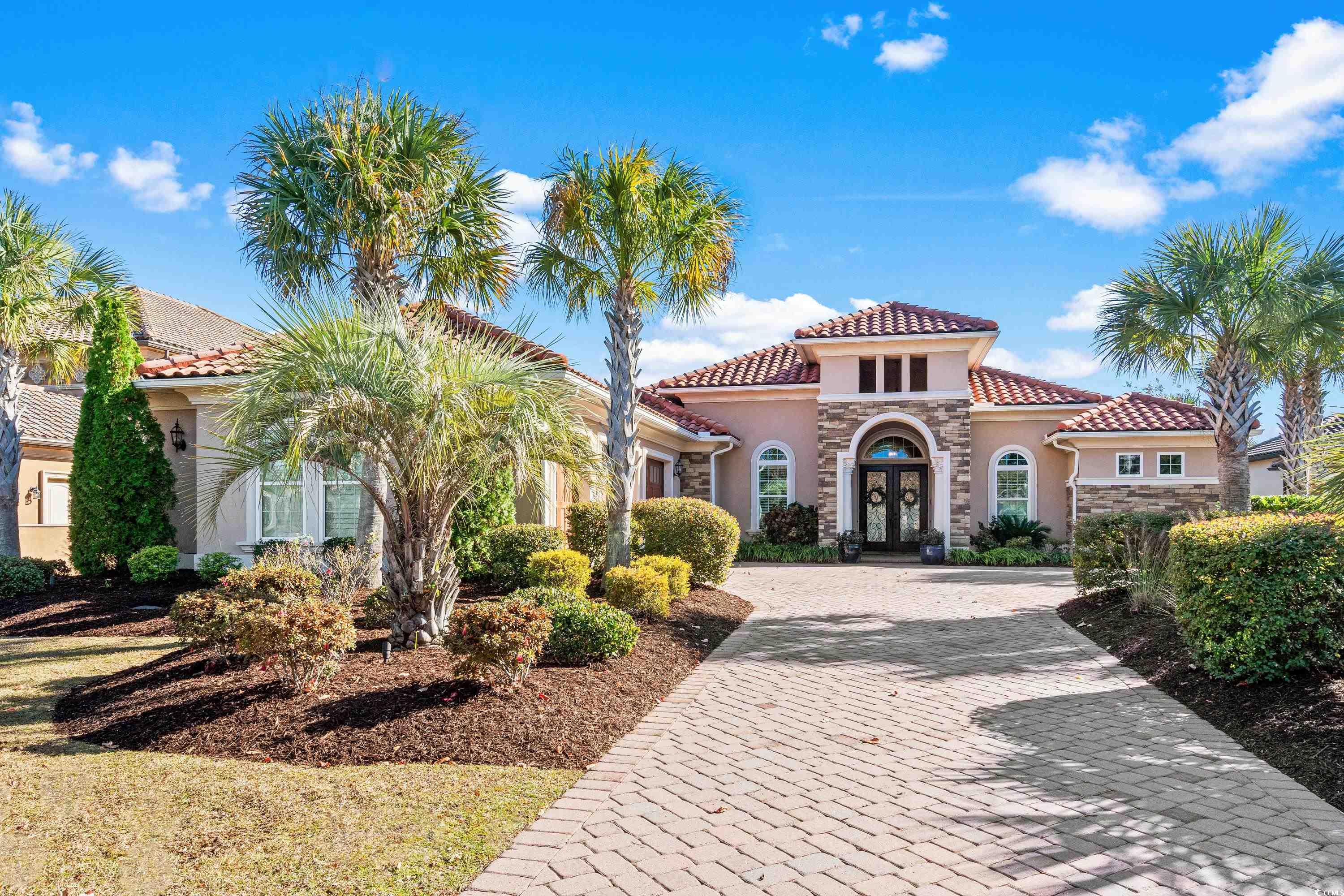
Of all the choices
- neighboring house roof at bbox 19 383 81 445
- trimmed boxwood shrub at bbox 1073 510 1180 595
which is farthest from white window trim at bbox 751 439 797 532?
neighboring house roof at bbox 19 383 81 445

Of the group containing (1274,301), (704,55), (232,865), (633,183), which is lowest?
(232,865)

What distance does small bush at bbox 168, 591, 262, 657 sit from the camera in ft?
22.3

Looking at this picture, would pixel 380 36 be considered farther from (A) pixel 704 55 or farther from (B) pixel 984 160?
(B) pixel 984 160

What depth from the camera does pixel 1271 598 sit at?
6.29 metres

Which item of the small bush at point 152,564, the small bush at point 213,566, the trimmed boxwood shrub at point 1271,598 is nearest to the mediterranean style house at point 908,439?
the small bush at point 213,566

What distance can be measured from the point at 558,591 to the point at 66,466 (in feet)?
59.5

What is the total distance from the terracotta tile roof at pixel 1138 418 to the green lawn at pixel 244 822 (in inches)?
714

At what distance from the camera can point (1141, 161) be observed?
43.7 ft

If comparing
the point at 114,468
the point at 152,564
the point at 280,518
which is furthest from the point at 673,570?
the point at 114,468

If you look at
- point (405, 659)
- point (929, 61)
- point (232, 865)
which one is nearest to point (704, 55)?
point (929, 61)

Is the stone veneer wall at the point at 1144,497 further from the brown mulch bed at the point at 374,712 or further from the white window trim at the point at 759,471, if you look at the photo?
the brown mulch bed at the point at 374,712

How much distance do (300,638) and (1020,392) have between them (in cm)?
1975

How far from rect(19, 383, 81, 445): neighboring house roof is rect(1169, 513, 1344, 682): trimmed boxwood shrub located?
2088cm

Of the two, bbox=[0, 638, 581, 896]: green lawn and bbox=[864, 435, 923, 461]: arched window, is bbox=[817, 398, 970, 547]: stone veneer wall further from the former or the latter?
bbox=[0, 638, 581, 896]: green lawn
